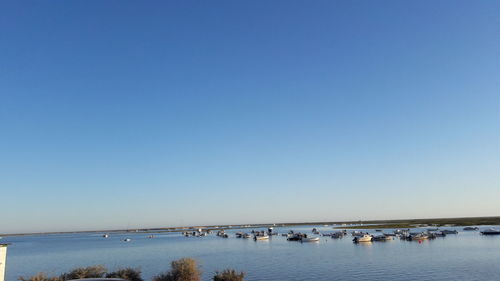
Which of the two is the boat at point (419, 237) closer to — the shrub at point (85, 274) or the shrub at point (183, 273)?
the shrub at point (183, 273)

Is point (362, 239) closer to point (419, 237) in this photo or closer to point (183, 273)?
point (419, 237)

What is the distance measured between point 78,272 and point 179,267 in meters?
8.66

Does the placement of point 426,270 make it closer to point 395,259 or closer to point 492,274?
point 492,274

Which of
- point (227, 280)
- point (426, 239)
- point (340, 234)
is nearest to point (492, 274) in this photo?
point (227, 280)

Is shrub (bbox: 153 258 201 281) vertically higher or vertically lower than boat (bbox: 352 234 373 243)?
higher

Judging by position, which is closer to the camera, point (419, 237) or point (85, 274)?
point (85, 274)

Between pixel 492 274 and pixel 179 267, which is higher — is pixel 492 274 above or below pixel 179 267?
below

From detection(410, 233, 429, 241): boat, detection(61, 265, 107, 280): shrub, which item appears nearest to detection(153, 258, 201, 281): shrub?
detection(61, 265, 107, 280): shrub

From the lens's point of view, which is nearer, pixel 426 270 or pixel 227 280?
pixel 227 280

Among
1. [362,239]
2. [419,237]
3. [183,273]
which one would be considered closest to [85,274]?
[183,273]

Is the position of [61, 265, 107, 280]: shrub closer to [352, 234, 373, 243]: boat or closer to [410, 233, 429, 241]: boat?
[352, 234, 373, 243]: boat

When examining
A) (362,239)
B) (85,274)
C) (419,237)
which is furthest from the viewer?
(419,237)

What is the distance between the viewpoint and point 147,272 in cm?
6350

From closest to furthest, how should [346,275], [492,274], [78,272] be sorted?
[78,272]
[492,274]
[346,275]
